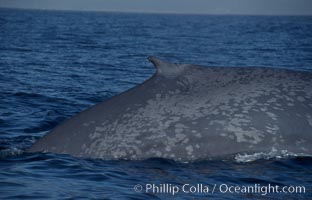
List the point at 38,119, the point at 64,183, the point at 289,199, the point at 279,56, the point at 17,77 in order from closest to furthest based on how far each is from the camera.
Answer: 1. the point at 289,199
2. the point at 64,183
3. the point at 38,119
4. the point at 17,77
5. the point at 279,56

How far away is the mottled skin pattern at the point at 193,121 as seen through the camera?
789 centimetres

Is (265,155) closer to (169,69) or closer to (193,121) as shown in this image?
(193,121)

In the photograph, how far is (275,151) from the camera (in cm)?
794

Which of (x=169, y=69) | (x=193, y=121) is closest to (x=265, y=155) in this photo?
(x=193, y=121)

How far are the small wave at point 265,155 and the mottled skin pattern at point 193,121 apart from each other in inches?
2.1

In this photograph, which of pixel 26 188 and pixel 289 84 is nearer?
pixel 26 188

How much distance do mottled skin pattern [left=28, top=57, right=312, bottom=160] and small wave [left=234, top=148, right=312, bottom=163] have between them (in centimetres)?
5

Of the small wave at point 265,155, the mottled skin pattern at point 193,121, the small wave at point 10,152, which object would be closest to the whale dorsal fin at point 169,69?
the mottled skin pattern at point 193,121

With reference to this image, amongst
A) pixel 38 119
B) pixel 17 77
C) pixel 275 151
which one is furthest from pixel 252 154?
pixel 17 77

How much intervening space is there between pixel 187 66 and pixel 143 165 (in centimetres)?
137

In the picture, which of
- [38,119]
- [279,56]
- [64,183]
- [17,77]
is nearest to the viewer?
[64,183]

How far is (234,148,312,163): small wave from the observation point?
795 cm

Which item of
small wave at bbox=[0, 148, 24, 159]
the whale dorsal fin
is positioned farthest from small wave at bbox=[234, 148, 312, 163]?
small wave at bbox=[0, 148, 24, 159]

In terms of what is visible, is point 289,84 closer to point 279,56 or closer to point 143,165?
point 143,165
